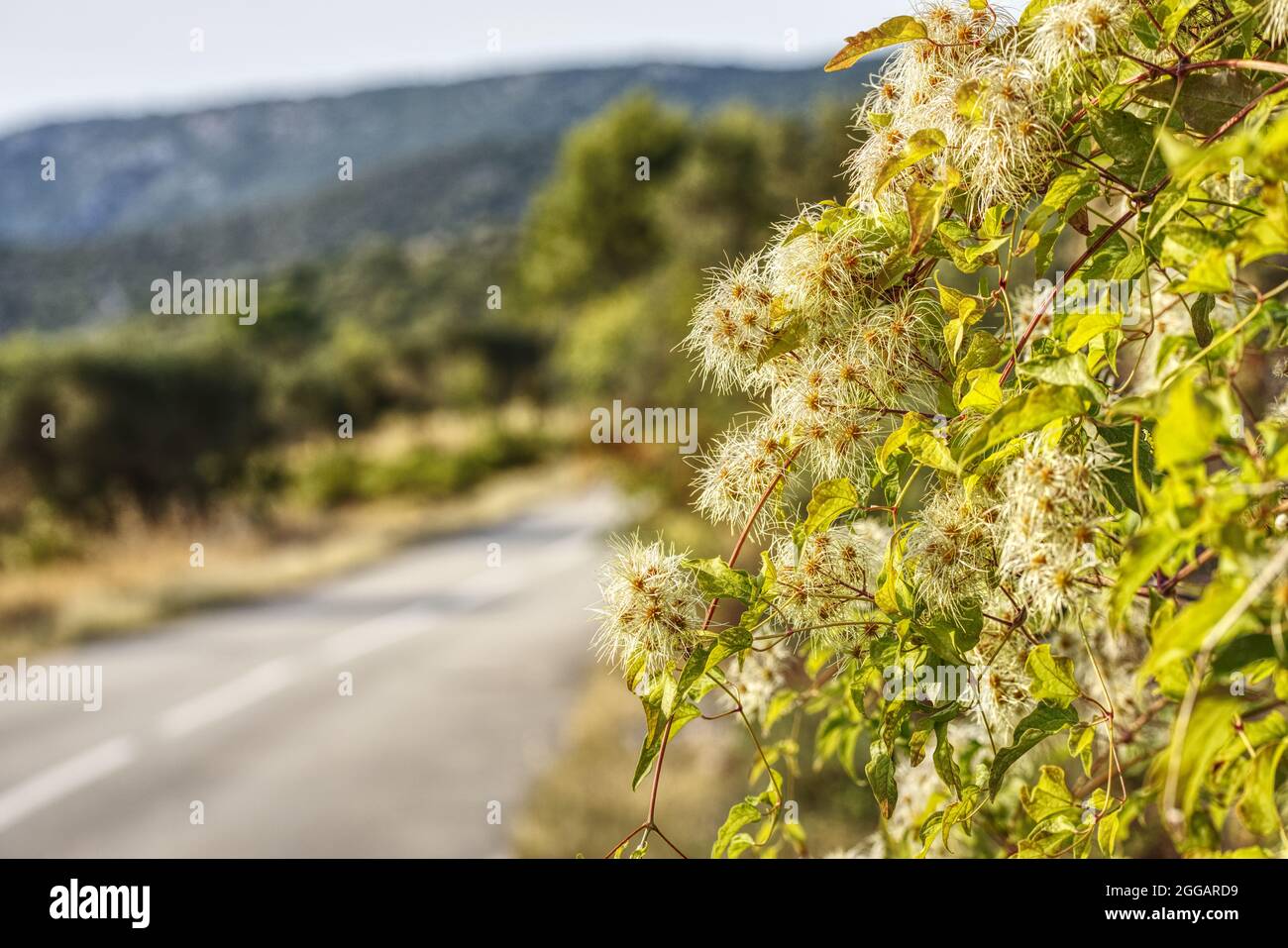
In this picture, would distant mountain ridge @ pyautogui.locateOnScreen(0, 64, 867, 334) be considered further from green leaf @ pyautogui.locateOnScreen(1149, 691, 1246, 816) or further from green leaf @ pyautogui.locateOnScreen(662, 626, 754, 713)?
green leaf @ pyautogui.locateOnScreen(1149, 691, 1246, 816)

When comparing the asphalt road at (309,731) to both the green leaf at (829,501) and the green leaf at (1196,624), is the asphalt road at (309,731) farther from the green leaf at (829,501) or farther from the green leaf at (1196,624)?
the green leaf at (1196,624)

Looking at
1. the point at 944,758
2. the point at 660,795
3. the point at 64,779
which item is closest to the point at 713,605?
the point at 944,758

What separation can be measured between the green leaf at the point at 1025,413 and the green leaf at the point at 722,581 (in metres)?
0.26

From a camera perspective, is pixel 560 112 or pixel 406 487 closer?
pixel 406 487

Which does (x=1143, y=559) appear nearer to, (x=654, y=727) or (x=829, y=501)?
(x=829, y=501)

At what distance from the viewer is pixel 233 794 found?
561 centimetres

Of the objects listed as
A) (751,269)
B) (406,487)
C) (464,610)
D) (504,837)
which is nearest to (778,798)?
(751,269)

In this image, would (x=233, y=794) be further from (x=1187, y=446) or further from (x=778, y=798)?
(x=1187, y=446)

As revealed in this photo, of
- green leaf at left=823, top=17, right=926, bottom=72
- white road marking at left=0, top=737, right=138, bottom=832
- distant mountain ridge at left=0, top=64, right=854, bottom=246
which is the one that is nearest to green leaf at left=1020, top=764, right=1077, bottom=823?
green leaf at left=823, top=17, right=926, bottom=72

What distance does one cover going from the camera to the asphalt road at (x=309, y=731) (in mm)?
5168

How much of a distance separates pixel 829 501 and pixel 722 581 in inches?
4.7

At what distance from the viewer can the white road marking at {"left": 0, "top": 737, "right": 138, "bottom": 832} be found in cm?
541

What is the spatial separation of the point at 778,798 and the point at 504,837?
14.5 feet

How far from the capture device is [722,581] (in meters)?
0.88
